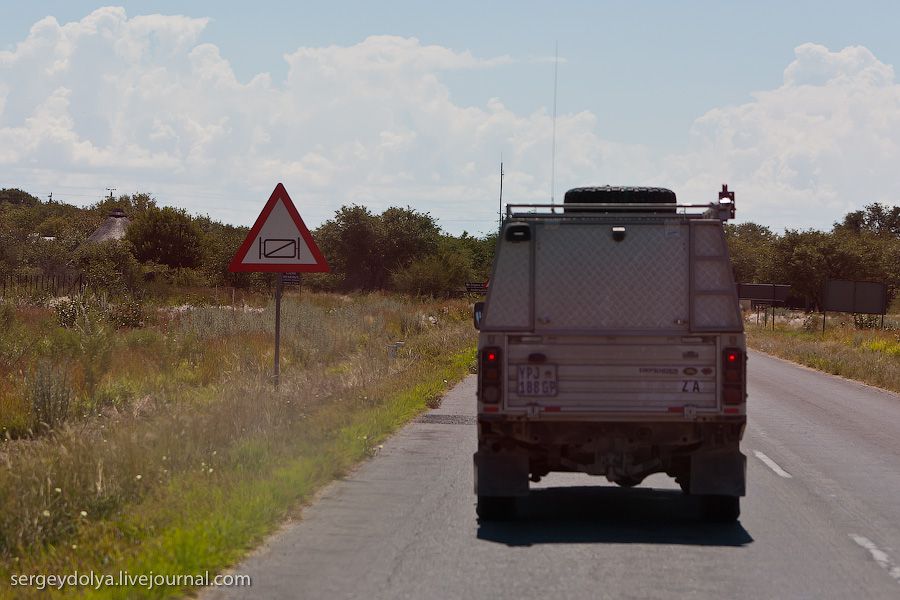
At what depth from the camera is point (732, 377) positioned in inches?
341

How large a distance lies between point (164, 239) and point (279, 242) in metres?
66.1

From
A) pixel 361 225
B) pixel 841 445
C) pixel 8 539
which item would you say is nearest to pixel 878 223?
pixel 361 225

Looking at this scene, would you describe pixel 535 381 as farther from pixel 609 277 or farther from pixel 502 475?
pixel 609 277

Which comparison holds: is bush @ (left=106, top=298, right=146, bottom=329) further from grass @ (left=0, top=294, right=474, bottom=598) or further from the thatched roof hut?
the thatched roof hut

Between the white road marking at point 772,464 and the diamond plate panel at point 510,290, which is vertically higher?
the diamond plate panel at point 510,290

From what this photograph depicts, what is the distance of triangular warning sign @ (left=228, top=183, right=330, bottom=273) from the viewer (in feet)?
48.0

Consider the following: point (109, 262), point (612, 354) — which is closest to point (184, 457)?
point (612, 354)

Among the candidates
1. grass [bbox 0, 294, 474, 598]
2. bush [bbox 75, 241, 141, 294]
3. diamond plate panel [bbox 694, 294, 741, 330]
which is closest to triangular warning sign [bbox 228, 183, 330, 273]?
grass [bbox 0, 294, 474, 598]

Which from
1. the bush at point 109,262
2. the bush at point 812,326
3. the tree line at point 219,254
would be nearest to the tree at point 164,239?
the tree line at point 219,254

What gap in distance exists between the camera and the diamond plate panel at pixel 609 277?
885 cm

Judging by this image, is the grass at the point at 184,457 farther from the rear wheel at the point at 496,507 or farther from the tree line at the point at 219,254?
the tree line at the point at 219,254

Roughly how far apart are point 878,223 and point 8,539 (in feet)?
543

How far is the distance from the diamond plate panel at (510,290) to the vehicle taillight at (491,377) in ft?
0.71

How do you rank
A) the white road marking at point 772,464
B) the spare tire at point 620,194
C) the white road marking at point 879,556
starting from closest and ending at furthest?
the white road marking at point 879,556 < the white road marking at point 772,464 < the spare tire at point 620,194
